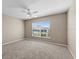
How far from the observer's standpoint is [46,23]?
561 cm

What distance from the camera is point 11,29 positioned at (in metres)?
5.41

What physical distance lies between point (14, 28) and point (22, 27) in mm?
1229

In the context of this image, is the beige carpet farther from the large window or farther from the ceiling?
the ceiling

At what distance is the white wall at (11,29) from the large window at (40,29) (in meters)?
1.47

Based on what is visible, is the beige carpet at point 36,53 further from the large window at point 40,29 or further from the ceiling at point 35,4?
the ceiling at point 35,4

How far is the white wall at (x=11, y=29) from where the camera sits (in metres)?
4.75

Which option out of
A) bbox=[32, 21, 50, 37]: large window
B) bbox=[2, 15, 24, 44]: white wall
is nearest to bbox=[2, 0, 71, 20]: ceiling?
bbox=[2, 15, 24, 44]: white wall

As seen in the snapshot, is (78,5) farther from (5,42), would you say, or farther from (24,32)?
(24,32)

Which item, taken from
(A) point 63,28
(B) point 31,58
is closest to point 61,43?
(A) point 63,28

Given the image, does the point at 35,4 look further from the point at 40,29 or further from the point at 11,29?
the point at 11,29

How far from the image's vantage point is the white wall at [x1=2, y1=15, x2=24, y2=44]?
4.75m

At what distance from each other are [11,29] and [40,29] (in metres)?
2.82

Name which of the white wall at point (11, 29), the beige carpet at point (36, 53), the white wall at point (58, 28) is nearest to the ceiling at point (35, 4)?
the white wall at point (58, 28)

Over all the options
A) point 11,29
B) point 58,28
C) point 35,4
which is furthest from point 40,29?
point 35,4
